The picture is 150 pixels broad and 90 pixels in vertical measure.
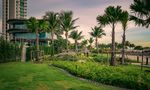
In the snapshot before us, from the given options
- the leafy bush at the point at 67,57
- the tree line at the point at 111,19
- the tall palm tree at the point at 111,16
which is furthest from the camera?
the leafy bush at the point at 67,57

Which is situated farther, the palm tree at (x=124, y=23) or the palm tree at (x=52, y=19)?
the palm tree at (x=52, y=19)

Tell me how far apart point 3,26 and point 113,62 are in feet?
440

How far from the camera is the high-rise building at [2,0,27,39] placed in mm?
161250

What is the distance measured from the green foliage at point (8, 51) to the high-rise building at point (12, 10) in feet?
371

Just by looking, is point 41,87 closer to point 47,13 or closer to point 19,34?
point 47,13

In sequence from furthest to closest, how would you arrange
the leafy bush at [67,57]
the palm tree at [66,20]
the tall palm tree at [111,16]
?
the palm tree at [66,20] < the leafy bush at [67,57] < the tall palm tree at [111,16]

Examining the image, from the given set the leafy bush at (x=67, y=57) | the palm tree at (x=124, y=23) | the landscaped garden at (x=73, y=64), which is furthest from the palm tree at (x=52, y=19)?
the palm tree at (x=124, y=23)

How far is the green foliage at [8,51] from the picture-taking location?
43.0m

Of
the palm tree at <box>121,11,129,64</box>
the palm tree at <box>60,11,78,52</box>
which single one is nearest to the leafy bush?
the palm tree at <box>121,11,129,64</box>

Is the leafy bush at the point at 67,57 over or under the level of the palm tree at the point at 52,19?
under

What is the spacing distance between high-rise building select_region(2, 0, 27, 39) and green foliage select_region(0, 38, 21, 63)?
371 feet

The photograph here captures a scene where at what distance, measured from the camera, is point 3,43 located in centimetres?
4303

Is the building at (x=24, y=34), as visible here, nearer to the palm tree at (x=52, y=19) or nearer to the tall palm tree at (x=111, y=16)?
the palm tree at (x=52, y=19)

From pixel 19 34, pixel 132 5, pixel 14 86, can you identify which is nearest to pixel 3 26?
pixel 19 34
